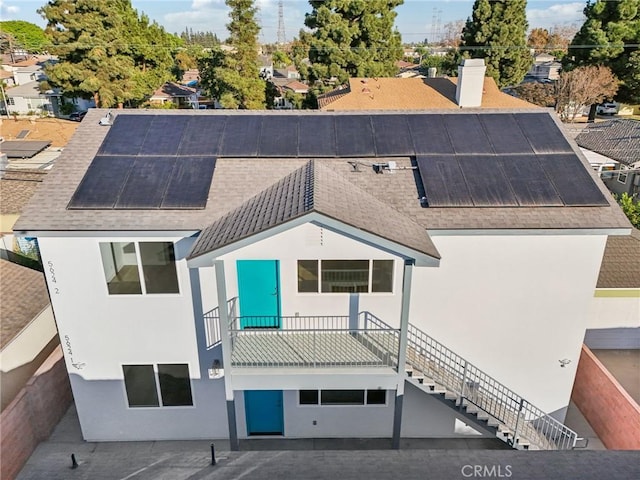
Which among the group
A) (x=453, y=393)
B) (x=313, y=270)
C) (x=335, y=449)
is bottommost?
(x=335, y=449)

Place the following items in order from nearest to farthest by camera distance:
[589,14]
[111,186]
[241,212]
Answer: [241,212] → [111,186] → [589,14]

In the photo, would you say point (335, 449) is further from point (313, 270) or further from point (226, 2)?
point (226, 2)

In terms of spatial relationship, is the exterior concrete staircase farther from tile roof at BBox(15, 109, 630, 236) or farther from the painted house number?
the painted house number

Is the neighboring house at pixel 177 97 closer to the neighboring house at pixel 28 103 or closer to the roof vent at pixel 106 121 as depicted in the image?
the neighboring house at pixel 28 103

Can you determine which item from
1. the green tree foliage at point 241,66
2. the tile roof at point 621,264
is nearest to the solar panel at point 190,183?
the tile roof at point 621,264

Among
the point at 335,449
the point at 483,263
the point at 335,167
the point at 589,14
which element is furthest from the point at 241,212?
the point at 589,14

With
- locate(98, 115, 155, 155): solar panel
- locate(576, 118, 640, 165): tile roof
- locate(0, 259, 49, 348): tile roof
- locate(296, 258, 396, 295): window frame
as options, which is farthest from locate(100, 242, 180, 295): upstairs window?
locate(576, 118, 640, 165): tile roof

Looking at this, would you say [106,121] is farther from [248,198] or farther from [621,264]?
[621,264]
